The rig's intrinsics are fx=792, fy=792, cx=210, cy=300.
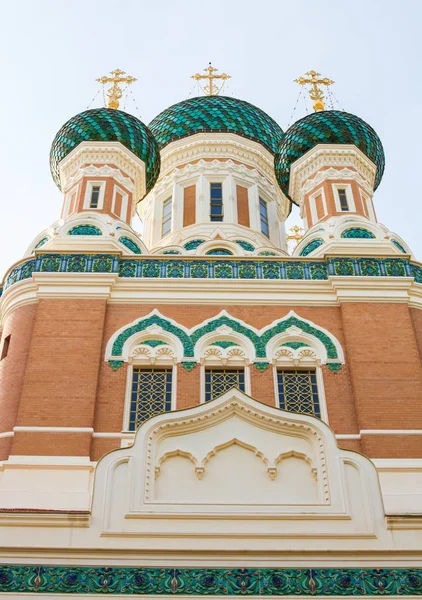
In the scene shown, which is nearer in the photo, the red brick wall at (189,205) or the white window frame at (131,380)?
the white window frame at (131,380)

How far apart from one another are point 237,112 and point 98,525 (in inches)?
514

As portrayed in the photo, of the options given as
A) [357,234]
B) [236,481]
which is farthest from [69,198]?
[236,481]

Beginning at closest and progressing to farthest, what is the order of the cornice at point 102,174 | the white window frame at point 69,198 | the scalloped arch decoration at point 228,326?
the scalloped arch decoration at point 228,326, the white window frame at point 69,198, the cornice at point 102,174

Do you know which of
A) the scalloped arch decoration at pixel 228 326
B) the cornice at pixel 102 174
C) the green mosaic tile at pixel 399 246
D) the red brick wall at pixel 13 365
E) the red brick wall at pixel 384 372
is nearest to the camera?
the red brick wall at pixel 384 372

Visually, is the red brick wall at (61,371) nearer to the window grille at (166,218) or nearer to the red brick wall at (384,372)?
the red brick wall at (384,372)

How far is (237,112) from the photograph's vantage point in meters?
18.2

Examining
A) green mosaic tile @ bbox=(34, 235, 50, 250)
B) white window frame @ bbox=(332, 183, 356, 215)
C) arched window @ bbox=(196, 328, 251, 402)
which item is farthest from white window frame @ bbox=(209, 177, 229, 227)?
arched window @ bbox=(196, 328, 251, 402)

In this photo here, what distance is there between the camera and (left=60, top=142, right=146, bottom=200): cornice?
14453mm

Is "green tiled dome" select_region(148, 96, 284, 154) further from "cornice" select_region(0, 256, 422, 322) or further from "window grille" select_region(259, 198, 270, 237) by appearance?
"cornice" select_region(0, 256, 422, 322)

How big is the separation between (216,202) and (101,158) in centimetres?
288

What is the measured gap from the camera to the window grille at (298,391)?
10250 mm

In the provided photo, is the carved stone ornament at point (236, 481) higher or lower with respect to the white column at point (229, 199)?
lower

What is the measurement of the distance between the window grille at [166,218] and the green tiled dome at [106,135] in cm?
117

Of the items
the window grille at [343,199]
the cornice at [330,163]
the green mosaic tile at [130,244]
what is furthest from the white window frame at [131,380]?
the cornice at [330,163]
